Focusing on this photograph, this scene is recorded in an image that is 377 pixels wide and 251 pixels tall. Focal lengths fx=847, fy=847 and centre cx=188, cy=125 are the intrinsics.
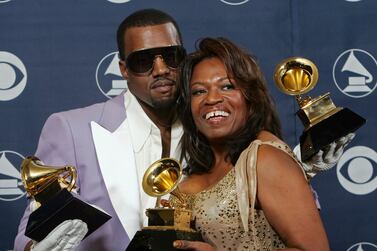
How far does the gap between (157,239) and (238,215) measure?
0.20m

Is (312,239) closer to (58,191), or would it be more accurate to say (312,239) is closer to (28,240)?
(58,191)

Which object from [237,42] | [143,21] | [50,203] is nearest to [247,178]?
[50,203]

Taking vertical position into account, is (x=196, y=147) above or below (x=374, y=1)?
below

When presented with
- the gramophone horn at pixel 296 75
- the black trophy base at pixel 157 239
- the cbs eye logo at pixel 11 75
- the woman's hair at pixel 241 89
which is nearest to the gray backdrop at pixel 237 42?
the cbs eye logo at pixel 11 75

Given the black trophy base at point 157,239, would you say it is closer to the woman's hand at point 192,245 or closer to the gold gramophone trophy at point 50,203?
the woman's hand at point 192,245

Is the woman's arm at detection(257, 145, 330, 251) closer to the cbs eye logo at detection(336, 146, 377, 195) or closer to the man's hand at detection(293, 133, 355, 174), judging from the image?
the man's hand at detection(293, 133, 355, 174)

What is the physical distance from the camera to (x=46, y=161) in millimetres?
2383

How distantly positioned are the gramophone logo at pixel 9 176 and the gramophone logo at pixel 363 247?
113 cm

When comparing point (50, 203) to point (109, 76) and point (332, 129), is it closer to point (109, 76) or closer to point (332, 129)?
point (332, 129)

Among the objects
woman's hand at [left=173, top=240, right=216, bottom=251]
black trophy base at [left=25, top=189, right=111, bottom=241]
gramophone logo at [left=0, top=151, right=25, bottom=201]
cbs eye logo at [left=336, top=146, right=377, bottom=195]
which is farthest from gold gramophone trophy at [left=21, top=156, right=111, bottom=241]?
cbs eye logo at [left=336, top=146, right=377, bottom=195]

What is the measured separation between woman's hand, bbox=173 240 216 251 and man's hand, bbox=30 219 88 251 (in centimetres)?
26

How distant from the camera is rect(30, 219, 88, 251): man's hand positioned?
1992mm

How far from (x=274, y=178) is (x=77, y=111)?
0.76m

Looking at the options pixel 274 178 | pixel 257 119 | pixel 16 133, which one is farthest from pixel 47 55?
pixel 274 178
